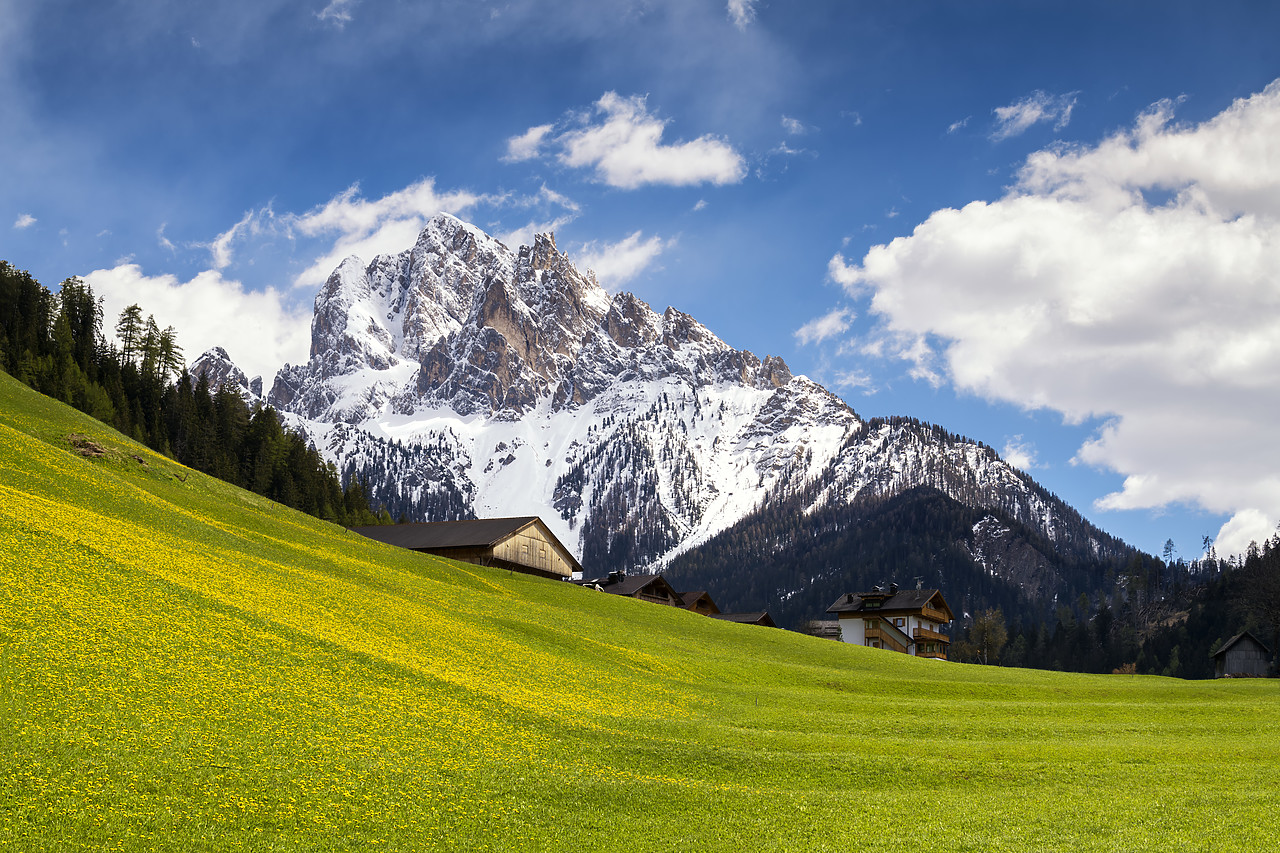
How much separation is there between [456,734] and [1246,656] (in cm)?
10077

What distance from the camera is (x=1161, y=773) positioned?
26.6m

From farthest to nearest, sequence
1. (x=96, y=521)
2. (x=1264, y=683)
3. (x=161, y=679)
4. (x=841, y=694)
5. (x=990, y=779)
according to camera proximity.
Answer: (x=1264, y=683) < (x=841, y=694) < (x=96, y=521) < (x=990, y=779) < (x=161, y=679)

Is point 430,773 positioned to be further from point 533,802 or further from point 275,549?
point 275,549

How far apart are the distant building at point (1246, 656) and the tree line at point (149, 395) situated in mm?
118761

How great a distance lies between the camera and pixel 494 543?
82.0 metres

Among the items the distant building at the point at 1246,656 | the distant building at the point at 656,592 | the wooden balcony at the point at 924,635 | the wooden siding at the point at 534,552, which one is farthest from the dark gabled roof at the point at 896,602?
the wooden siding at the point at 534,552

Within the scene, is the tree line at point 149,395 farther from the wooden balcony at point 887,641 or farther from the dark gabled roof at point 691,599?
the wooden balcony at point 887,641

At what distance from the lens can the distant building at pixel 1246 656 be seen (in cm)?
9275

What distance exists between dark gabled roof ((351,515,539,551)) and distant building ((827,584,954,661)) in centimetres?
4681

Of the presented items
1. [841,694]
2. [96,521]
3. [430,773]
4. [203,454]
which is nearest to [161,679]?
[430,773]

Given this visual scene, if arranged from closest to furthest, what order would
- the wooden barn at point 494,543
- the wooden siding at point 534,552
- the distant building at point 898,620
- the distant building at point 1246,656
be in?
the wooden barn at point 494,543
the wooden siding at point 534,552
the distant building at point 1246,656
the distant building at point 898,620

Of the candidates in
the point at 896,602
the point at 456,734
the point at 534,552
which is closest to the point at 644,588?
the point at 534,552

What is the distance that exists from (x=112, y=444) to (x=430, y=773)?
172ft

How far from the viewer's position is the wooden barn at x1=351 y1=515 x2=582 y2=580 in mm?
83062
